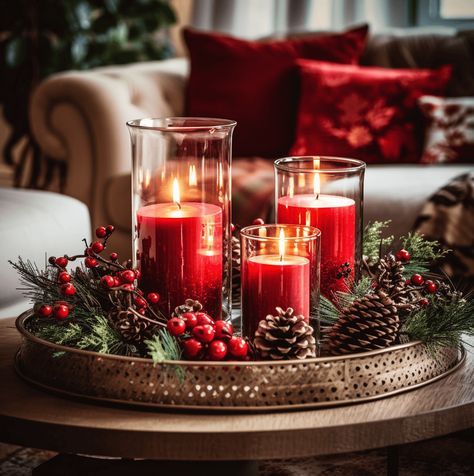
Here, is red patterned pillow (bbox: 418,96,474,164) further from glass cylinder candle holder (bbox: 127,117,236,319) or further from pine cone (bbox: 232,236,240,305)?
glass cylinder candle holder (bbox: 127,117,236,319)

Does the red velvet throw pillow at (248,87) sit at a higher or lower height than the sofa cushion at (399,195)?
higher

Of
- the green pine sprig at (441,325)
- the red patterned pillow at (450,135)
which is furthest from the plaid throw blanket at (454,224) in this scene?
the green pine sprig at (441,325)

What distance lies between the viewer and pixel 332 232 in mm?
1014

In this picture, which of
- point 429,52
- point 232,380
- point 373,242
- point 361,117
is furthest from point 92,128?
point 232,380

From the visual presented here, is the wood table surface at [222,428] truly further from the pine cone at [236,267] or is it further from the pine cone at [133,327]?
the pine cone at [236,267]

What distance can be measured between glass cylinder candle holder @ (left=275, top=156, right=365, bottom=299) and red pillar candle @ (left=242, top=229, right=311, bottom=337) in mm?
117

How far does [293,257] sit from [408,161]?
70.2 inches

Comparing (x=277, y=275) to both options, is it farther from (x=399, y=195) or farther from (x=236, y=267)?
(x=399, y=195)

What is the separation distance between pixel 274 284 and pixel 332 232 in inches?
6.3

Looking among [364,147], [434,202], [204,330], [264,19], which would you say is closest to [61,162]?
[364,147]

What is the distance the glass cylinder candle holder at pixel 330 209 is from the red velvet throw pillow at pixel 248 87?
167 centimetres

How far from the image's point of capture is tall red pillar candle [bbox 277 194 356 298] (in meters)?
1.01

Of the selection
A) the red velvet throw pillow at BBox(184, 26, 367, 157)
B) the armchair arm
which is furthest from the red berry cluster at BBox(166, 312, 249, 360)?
the red velvet throw pillow at BBox(184, 26, 367, 157)

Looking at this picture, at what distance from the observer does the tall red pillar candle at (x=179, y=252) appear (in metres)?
0.94
